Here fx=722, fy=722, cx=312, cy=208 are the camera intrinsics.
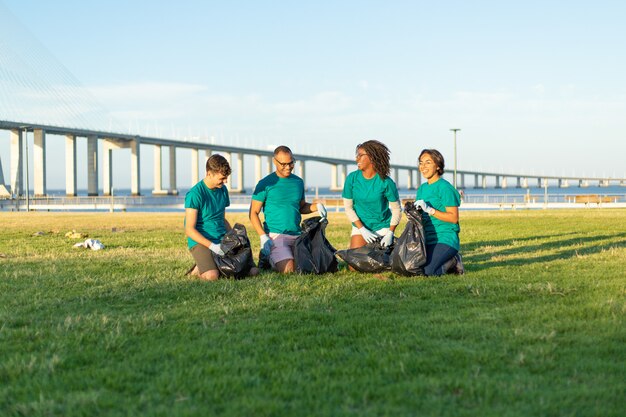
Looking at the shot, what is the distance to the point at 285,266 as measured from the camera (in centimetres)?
730

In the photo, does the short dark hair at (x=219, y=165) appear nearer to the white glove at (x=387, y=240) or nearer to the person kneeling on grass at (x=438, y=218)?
the white glove at (x=387, y=240)

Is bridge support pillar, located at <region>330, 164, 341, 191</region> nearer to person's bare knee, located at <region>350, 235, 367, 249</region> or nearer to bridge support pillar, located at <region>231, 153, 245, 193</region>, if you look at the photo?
bridge support pillar, located at <region>231, 153, 245, 193</region>

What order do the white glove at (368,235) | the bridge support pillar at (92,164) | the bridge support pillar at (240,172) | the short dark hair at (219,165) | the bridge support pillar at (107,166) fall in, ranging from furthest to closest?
the bridge support pillar at (240,172) < the bridge support pillar at (107,166) < the bridge support pillar at (92,164) < the white glove at (368,235) < the short dark hair at (219,165)

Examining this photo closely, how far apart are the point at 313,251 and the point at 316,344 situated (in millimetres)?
3262

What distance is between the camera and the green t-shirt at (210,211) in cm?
709

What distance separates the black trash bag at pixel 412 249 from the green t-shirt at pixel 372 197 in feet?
2.04

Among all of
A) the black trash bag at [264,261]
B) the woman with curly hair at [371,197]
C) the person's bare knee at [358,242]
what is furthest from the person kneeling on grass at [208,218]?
the woman with curly hair at [371,197]

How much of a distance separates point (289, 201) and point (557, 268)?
2888 millimetres

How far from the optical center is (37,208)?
Result: 48562mm

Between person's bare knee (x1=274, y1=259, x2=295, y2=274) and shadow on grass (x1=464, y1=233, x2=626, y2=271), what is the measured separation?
191cm

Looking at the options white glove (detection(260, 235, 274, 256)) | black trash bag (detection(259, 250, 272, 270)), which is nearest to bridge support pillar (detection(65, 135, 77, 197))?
black trash bag (detection(259, 250, 272, 270))

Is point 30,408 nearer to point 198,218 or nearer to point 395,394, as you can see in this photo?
point 395,394

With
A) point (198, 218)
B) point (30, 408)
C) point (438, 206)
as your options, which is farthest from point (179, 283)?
point (30, 408)

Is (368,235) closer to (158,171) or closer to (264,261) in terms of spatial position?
(264,261)
